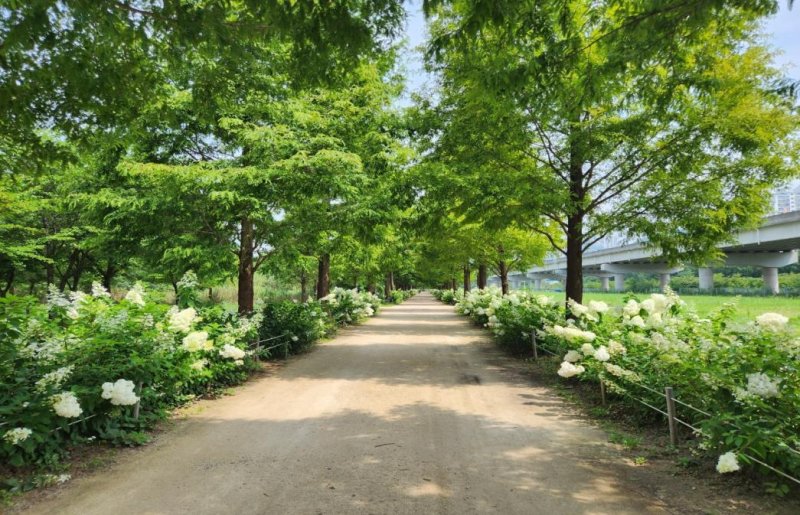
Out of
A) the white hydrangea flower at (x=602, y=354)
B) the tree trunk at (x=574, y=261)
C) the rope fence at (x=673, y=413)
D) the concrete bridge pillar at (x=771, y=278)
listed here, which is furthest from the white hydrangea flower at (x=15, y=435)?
the concrete bridge pillar at (x=771, y=278)

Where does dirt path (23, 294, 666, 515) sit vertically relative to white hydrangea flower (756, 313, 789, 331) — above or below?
below

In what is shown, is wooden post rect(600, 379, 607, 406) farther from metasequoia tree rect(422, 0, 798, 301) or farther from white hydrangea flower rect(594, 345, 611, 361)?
metasequoia tree rect(422, 0, 798, 301)

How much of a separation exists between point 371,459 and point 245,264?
8.69 meters

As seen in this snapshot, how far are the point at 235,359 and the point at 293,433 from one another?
2.89 metres

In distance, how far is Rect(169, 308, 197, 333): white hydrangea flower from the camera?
23.9 ft

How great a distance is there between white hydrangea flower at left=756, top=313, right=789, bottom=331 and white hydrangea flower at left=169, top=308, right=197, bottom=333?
7.27 meters

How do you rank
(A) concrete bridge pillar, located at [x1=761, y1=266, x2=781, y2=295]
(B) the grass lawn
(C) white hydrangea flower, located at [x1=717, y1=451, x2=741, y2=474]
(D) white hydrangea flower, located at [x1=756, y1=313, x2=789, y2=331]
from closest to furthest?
(C) white hydrangea flower, located at [x1=717, y1=451, x2=741, y2=474] → (D) white hydrangea flower, located at [x1=756, y1=313, x2=789, y2=331] → (B) the grass lawn → (A) concrete bridge pillar, located at [x1=761, y1=266, x2=781, y2=295]

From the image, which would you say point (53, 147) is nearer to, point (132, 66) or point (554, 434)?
point (132, 66)

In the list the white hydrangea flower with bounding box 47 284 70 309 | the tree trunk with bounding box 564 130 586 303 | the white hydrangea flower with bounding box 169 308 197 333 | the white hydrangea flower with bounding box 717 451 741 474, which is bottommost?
the white hydrangea flower with bounding box 717 451 741 474

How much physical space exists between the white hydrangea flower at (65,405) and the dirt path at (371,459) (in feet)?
2.08

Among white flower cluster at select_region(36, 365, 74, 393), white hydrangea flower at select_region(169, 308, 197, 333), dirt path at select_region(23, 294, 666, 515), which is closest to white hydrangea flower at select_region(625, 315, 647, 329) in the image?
dirt path at select_region(23, 294, 666, 515)

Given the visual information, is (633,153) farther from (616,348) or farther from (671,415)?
(671,415)

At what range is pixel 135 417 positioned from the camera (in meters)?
6.24

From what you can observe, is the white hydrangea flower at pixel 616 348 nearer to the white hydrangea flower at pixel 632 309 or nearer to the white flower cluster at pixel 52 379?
the white hydrangea flower at pixel 632 309
